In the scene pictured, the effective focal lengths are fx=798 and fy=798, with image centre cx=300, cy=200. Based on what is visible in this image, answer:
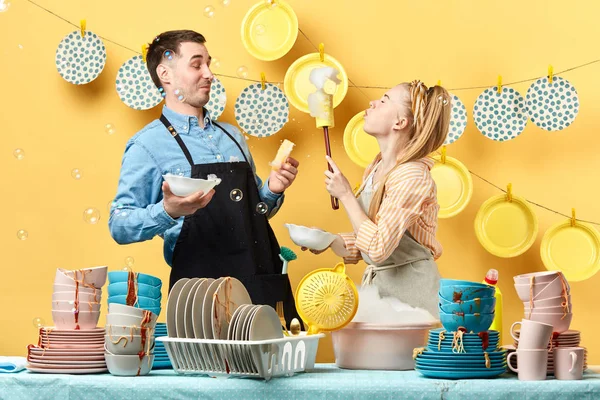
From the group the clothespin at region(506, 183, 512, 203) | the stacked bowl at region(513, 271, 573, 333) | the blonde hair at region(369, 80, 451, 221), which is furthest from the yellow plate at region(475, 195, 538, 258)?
the stacked bowl at region(513, 271, 573, 333)

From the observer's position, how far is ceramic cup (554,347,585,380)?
5.38 ft

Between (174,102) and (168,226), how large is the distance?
542mm

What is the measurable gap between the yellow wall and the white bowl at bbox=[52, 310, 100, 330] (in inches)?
64.5

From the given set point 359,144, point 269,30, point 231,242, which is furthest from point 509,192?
point 231,242

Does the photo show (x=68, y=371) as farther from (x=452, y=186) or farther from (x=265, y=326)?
(x=452, y=186)

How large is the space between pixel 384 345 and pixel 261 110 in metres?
1.72

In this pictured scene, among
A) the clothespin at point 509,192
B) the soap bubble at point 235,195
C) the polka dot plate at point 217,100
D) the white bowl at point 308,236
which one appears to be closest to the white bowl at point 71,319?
the white bowl at point 308,236

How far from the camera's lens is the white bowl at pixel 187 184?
199cm

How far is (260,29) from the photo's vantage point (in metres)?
3.25

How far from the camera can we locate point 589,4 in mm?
3410

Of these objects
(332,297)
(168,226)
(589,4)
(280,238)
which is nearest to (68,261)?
(280,238)

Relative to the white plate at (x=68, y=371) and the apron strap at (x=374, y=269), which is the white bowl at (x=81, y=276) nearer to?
the white plate at (x=68, y=371)

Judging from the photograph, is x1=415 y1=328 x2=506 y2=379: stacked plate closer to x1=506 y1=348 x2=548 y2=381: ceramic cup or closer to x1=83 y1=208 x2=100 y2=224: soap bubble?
x1=506 y1=348 x2=548 y2=381: ceramic cup

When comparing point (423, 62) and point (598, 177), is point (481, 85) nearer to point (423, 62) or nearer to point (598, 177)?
point (423, 62)
